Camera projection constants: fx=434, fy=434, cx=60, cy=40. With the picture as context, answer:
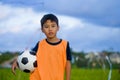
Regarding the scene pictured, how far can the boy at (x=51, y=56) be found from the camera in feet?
13.3

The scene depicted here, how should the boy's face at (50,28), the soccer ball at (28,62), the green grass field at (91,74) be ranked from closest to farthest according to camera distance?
1. the boy's face at (50,28)
2. the soccer ball at (28,62)
3. the green grass field at (91,74)

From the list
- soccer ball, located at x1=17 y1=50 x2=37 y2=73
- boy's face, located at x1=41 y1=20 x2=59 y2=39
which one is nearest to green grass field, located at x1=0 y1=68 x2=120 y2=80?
soccer ball, located at x1=17 y1=50 x2=37 y2=73

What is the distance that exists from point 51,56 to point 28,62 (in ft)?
0.77

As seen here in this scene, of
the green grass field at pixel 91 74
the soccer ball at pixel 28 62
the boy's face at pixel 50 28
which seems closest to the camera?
the boy's face at pixel 50 28

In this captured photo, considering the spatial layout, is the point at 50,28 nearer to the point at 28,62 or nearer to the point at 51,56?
the point at 51,56

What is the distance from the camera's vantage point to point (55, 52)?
4102mm

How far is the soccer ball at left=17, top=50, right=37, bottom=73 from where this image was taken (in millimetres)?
4145

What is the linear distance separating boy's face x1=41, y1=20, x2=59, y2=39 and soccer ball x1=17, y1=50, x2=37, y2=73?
0.86 feet

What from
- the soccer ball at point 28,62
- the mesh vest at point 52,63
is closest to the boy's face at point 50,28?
the mesh vest at point 52,63

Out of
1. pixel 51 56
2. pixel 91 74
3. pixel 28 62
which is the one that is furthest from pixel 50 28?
pixel 91 74

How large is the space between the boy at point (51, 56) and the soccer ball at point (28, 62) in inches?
1.6

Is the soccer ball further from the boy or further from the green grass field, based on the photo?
the green grass field

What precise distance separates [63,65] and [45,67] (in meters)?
0.17

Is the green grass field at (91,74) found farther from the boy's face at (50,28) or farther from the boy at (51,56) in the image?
the boy's face at (50,28)
